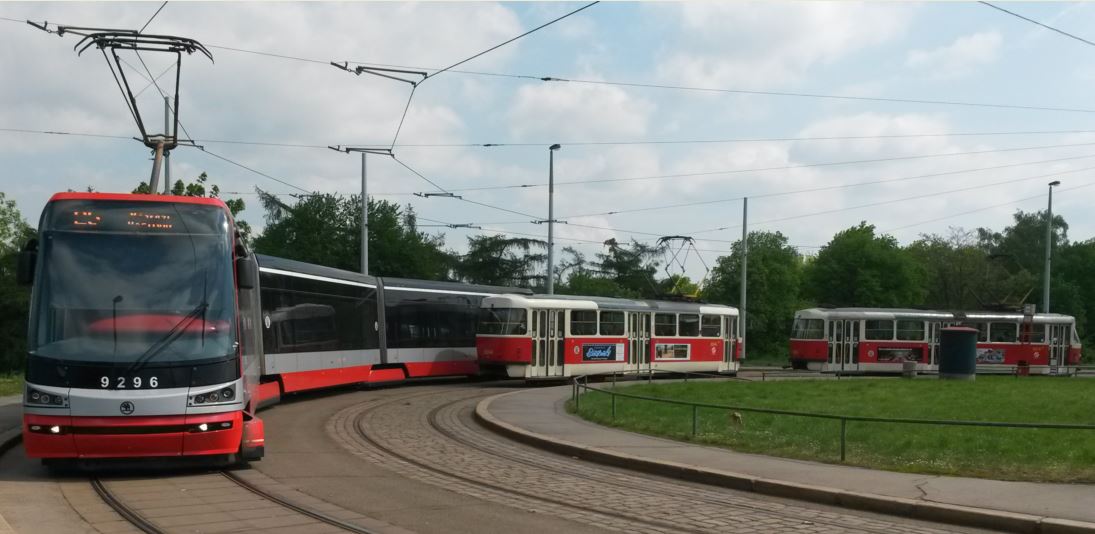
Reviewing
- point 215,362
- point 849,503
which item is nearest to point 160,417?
point 215,362

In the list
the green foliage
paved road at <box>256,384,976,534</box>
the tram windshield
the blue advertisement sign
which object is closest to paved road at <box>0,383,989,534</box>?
paved road at <box>256,384,976,534</box>

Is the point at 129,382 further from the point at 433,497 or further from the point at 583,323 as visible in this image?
the point at 583,323

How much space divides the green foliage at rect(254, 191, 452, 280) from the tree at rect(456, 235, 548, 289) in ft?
50.0

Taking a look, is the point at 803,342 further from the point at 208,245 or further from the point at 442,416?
the point at 208,245

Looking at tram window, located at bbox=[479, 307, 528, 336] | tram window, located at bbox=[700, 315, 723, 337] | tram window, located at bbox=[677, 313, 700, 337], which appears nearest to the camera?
tram window, located at bbox=[479, 307, 528, 336]

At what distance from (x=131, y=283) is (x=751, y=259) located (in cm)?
7529

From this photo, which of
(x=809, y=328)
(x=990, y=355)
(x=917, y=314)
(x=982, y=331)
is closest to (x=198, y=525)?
(x=809, y=328)

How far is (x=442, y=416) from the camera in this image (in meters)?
21.1

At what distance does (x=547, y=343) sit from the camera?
32.3m

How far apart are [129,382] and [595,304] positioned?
78.3 feet

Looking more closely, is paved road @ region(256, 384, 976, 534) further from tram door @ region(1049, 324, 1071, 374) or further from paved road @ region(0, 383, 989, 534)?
tram door @ region(1049, 324, 1071, 374)

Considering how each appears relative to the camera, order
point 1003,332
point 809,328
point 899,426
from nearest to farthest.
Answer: point 899,426 → point 809,328 → point 1003,332

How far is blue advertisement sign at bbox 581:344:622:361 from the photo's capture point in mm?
33969

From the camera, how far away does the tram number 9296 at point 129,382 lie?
1114 cm
